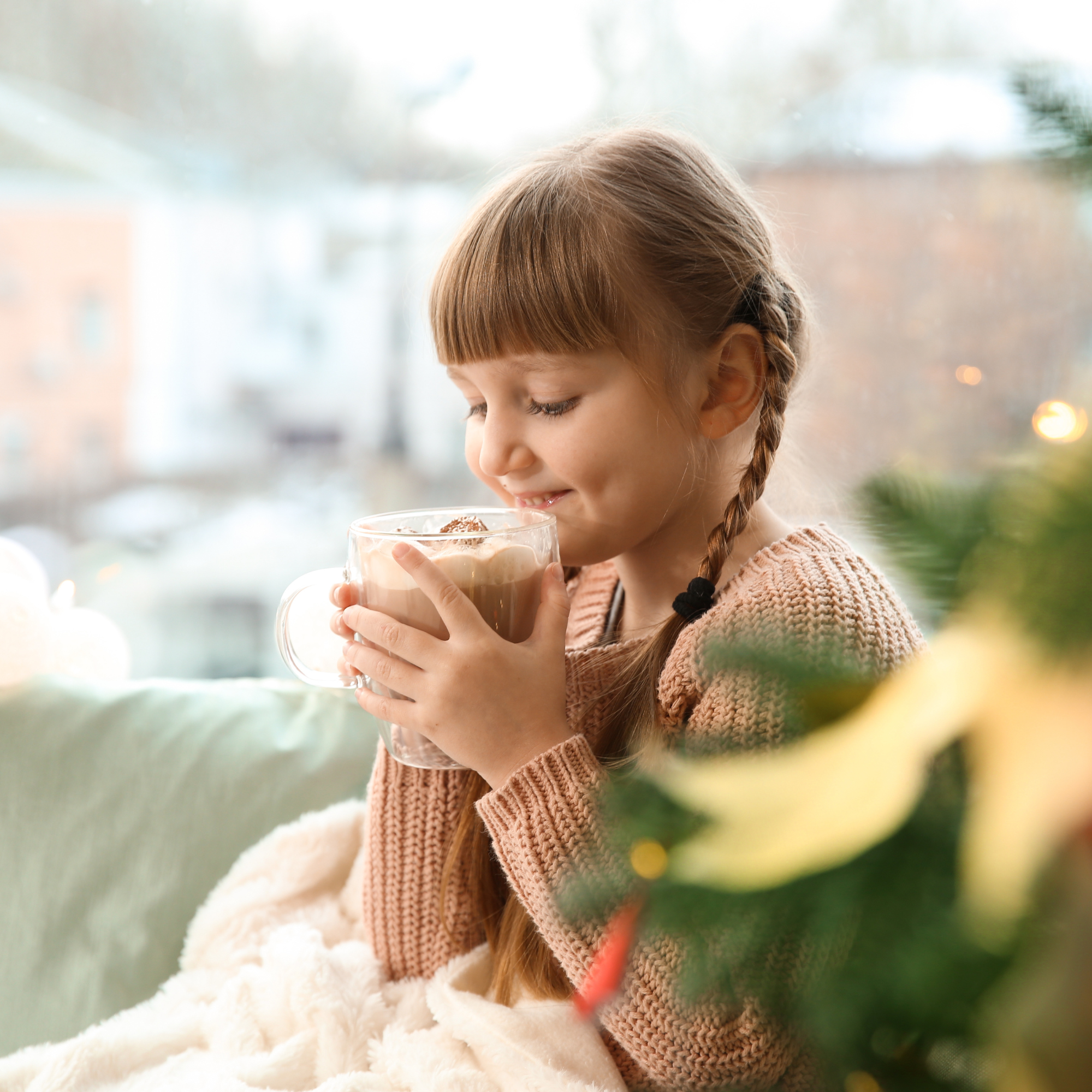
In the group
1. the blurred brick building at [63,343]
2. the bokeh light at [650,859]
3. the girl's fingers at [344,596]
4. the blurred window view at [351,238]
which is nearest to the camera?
the bokeh light at [650,859]

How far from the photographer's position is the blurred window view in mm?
1493

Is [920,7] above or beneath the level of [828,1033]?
above

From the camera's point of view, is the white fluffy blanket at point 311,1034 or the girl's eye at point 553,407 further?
the girl's eye at point 553,407

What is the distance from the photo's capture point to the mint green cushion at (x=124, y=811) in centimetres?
100

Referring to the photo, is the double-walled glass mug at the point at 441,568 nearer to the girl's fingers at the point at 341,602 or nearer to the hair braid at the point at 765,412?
the girl's fingers at the point at 341,602

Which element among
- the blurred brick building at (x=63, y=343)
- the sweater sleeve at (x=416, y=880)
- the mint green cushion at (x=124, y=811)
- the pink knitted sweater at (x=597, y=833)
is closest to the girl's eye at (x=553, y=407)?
the pink knitted sweater at (x=597, y=833)

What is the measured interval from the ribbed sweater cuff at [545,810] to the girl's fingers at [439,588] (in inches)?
4.8

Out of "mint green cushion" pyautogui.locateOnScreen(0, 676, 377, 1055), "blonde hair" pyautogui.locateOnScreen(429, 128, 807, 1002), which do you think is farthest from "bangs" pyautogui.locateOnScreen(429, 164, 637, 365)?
"mint green cushion" pyautogui.locateOnScreen(0, 676, 377, 1055)

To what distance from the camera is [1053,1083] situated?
0.73ft

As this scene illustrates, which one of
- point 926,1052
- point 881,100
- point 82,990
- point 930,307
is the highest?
point 881,100

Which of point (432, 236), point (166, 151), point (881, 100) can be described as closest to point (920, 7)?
point (881, 100)

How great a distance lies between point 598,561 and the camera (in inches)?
36.5

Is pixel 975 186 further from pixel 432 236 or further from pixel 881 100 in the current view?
pixel 432 236

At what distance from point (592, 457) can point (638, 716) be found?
0.77 feet
